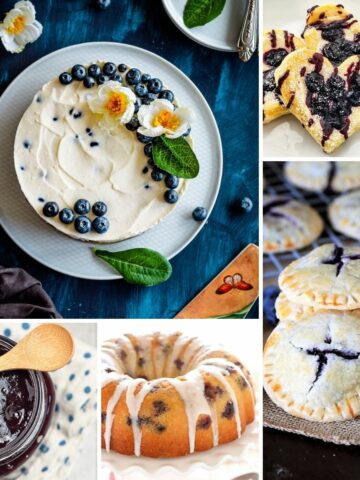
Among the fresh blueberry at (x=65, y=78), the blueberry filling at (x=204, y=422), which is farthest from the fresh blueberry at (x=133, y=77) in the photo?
the blueberry filling at (x=204, y=422)

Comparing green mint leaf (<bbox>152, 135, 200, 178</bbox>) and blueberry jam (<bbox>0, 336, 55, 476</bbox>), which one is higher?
green mint leaf (<bbox>152, 135, 200, 178</bbox>)

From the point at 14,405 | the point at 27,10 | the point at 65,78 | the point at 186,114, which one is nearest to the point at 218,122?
the point at 186,114

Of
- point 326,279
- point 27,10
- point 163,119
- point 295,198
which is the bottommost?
point 326,279

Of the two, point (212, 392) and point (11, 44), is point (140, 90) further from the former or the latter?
point (212, 392)

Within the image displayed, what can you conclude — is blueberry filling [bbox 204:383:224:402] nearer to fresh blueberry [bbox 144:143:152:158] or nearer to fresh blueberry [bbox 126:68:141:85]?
fresh blueberry [bbox 144:143:152:158]

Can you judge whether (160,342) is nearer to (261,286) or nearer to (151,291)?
(151,291)

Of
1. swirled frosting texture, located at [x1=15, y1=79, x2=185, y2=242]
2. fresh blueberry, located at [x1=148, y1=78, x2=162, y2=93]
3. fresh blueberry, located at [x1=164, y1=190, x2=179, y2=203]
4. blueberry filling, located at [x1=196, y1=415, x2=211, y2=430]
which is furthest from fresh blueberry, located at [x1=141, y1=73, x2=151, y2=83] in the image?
blueberry filling, located at [x1=196, y1=415, x2=211, y2=430]
